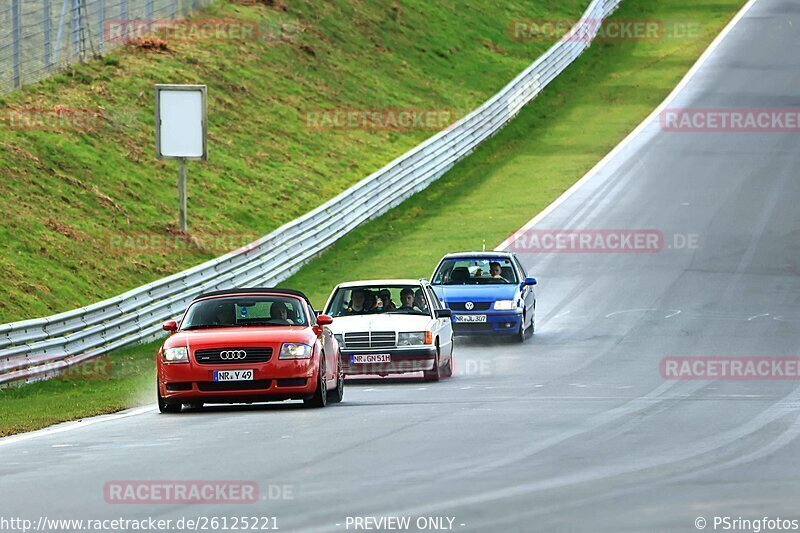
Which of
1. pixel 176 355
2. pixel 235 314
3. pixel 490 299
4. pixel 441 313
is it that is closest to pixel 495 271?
pixel 490 299

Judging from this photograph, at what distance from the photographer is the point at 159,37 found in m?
49.2

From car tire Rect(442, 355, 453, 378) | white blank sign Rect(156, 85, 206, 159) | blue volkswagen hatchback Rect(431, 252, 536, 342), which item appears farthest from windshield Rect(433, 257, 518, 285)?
white blank sign Rect(156, 85, 206, 159)

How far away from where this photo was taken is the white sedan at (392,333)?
2145cm

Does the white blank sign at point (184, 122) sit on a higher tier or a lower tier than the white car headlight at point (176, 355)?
higher

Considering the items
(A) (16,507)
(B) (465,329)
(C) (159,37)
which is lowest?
(B) (465,329)

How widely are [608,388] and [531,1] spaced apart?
57239 millimetres

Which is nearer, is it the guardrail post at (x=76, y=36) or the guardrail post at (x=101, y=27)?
the guardrail post at (x=76, y=36)

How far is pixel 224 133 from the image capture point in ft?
149

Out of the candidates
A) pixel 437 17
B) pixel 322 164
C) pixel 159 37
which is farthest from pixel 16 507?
pixel 437 17

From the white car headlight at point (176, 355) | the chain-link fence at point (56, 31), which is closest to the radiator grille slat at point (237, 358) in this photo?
the white car headlight at point (176, 355)

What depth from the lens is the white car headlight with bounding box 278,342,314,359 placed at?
1706 cm

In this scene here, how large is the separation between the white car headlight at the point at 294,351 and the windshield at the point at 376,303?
5.16 meters

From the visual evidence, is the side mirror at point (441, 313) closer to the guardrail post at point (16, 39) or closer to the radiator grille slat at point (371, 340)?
the radiator grille slat at point (371, 340)

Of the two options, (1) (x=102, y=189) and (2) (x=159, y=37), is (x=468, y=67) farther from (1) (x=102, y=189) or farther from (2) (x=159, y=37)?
(1) (x=102, y=189)
